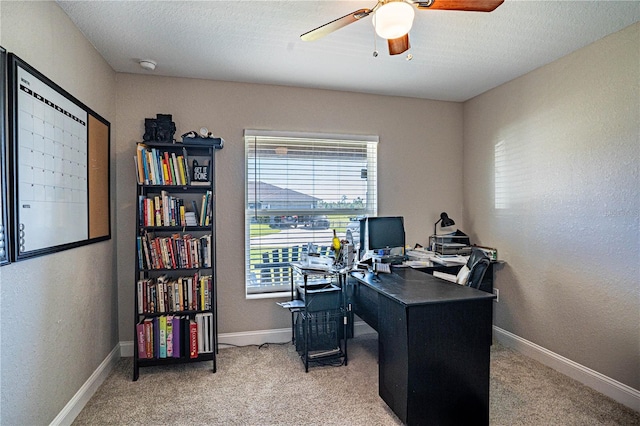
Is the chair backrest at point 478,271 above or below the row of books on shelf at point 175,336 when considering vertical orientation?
above

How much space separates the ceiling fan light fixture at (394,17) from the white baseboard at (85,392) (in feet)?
8.94

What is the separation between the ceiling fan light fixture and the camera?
148cm

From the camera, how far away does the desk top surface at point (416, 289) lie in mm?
1950

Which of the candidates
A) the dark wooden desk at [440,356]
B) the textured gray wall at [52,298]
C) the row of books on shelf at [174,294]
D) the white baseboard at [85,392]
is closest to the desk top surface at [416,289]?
the dark wooden desk at [440,356]

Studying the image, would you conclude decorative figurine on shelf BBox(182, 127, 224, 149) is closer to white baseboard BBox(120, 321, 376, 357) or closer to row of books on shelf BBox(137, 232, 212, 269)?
row of books on shelf BBox(137, 232, 212, 269)

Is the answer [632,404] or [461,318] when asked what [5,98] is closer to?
[461,318]

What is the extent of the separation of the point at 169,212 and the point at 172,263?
413 millimetres

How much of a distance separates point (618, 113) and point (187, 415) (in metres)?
3.52

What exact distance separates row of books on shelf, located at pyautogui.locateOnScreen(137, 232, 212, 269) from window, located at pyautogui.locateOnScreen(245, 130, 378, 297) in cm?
58

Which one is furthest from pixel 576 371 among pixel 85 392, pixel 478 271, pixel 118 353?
pixel 118 353

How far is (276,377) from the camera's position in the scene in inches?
104

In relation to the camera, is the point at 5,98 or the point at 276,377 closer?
the point at 5,98

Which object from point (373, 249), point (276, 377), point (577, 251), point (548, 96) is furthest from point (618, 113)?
point (276, 377)

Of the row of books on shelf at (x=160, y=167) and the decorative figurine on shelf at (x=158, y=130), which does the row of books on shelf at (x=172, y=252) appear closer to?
the row of books on shelf at (x=160, y=167)
